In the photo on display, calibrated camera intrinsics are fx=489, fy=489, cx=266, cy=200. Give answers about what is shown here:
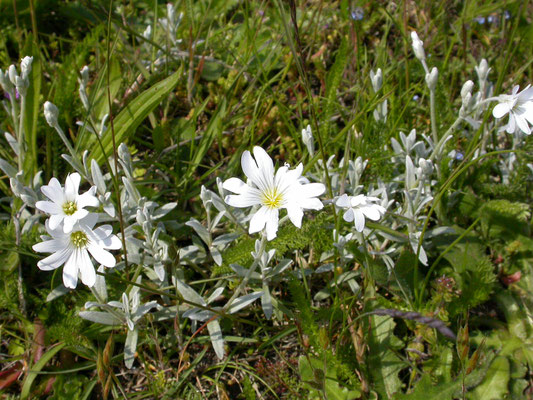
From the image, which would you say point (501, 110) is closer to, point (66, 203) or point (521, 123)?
point (521, 123)

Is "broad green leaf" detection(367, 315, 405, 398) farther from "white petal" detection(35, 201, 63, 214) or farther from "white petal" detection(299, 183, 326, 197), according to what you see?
"white petal" detection(35, 201, 63, 214)

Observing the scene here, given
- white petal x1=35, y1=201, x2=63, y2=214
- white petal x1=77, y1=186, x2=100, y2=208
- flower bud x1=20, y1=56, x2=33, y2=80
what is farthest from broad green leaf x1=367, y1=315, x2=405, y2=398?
flower bud x1=20, y1=56, x2=33, y2=80

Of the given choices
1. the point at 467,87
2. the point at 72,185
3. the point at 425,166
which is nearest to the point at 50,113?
the point at 72,185

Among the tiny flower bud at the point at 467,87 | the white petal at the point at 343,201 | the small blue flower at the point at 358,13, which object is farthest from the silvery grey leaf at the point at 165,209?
the small blue flower at the point at 358,13

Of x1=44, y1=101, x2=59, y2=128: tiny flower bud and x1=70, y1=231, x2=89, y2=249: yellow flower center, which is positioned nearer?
x1=70, y1=231, x2=89, y2=249: yellow flower center

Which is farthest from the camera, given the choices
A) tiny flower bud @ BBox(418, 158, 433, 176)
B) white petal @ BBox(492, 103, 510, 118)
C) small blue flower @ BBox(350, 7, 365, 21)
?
small blue flower @ BBox(350, 7, 365, 21)

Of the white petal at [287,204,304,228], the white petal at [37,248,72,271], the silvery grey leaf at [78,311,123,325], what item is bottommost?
the silvery grey leaf at [78,311,123,325]
